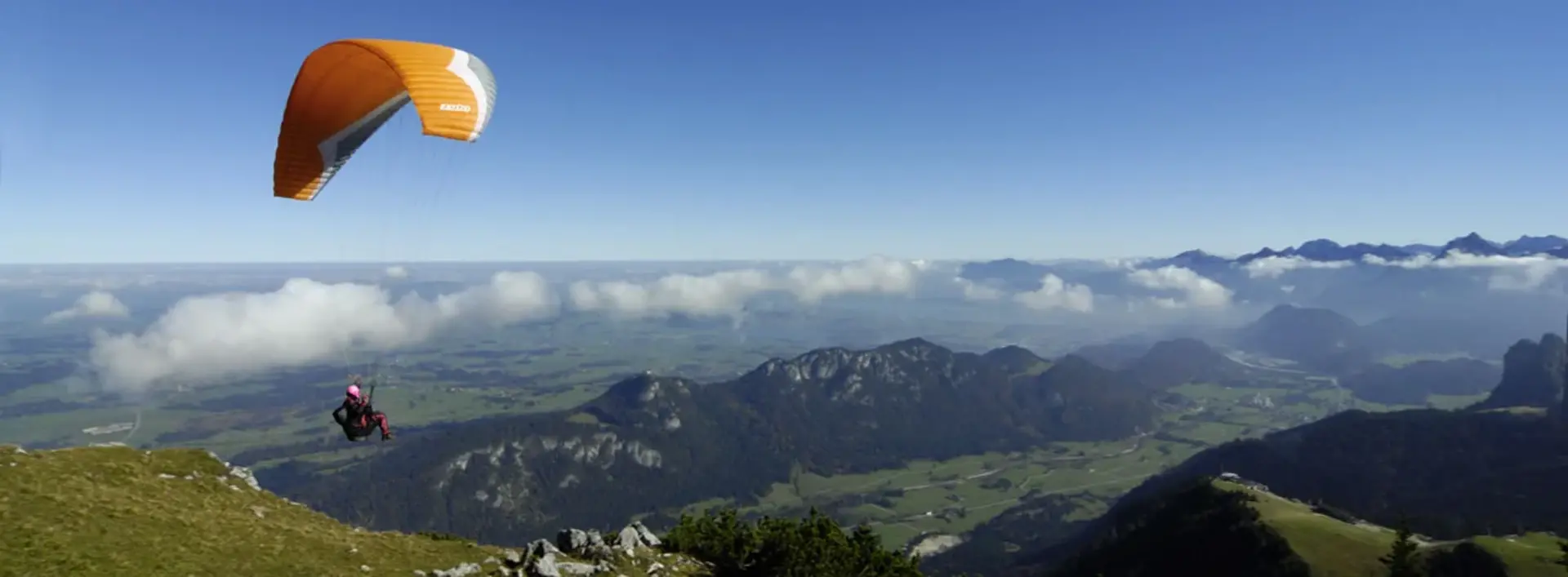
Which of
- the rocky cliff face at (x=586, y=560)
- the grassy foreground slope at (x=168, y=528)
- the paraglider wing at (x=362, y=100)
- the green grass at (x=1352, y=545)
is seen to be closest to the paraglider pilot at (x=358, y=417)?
the grassy foreground slope at (x=168, y=528)

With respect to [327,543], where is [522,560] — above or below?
below

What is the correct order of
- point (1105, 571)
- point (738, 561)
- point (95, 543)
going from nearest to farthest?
point (95, 543) → point (738, 561) → point (1105, 571)

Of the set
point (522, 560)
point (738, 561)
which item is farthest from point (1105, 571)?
point (522, 560)

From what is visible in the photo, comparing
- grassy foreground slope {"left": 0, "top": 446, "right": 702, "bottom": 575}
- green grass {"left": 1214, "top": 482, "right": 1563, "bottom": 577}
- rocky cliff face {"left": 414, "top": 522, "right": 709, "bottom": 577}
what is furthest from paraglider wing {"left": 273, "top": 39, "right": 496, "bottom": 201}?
green grass {"left": 1214, "top": 482, "right": 1563, "bottom": 577}

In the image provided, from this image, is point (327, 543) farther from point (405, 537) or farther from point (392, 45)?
point (392, 45)

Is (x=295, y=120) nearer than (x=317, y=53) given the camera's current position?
No

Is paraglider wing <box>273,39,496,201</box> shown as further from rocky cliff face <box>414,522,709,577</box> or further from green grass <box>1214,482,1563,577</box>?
green grass <box>1214,482,1563,577</box>
